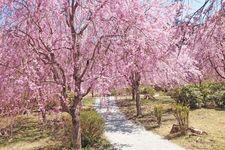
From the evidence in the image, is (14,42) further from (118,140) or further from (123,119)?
(123,119)

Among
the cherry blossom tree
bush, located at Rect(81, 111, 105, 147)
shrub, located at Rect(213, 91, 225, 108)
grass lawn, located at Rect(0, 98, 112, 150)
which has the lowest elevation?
grass lawn, located at Rect(0, 98, 112, 150)

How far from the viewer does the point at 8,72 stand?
A: 32.3 ft

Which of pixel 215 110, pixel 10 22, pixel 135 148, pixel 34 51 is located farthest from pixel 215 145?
pixel 215 110

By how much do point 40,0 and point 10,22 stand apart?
98cm

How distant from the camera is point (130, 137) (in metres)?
15.4

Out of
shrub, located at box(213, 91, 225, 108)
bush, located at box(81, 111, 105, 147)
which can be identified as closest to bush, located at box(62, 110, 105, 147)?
bush, located at box(81, 111, 105, 147)

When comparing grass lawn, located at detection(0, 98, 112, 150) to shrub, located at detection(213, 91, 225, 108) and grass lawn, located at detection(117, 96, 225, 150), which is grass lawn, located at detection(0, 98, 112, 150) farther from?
shrub, located at detection(213, 91, 225, 108)

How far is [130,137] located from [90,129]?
2.03 m

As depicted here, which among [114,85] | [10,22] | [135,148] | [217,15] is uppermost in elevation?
[10,22]

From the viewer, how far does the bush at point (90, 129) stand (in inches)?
547

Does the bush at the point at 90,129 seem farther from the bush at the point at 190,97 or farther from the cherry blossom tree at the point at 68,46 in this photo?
the bush at the point at 190,97

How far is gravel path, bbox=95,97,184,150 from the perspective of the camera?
42.7 feet

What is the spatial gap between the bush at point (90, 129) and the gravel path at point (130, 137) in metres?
0.56

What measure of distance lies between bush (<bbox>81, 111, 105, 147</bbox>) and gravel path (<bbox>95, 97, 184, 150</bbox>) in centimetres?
56
